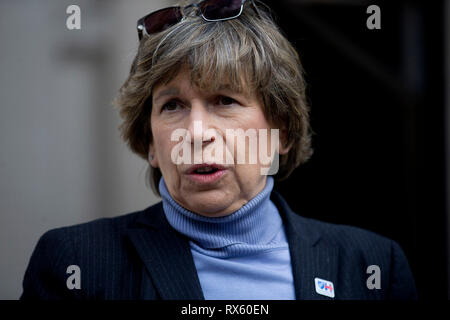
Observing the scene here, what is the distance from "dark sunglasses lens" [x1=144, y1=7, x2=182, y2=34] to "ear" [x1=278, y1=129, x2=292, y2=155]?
0.60 m

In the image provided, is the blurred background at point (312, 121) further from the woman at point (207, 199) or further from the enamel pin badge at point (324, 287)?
the enamel pin badge at point (324, 287)

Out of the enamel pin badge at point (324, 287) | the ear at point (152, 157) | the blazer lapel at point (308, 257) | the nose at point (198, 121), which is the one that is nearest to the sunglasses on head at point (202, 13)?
the nose at point (198, 121)

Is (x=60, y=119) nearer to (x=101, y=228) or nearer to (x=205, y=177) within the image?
(x=101, y=228)

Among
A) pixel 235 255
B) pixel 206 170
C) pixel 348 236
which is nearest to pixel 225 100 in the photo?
pixel 206 170

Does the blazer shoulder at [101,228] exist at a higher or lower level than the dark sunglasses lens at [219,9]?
lower

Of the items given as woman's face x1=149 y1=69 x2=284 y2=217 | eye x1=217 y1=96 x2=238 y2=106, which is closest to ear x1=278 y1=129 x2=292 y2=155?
woman's face x1=149 y1=69 x2=284 y2=217

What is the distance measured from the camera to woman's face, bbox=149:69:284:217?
169cm

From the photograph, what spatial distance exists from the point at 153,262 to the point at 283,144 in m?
0.72

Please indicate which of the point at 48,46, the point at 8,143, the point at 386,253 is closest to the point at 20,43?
the point at 48,46

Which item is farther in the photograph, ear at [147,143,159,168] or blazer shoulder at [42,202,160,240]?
ear at [147,143,159,168]

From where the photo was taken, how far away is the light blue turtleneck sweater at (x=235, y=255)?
1731 mm

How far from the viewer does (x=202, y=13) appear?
1819 mm

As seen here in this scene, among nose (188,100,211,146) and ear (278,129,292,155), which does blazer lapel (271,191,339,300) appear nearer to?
ear (278,129,292,155)

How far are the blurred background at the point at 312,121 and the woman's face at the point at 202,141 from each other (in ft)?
2.55
